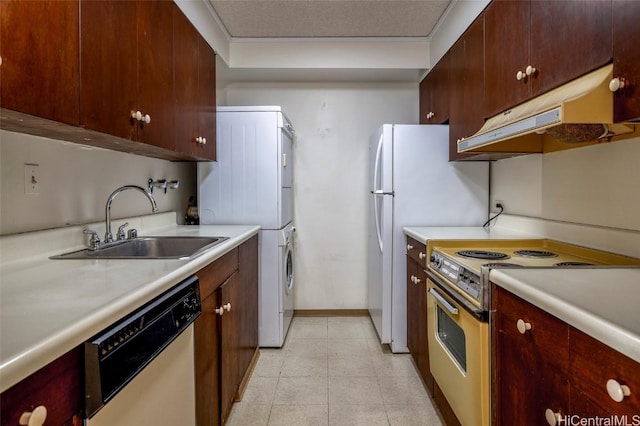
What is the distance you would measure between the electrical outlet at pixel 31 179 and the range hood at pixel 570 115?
6.07ft

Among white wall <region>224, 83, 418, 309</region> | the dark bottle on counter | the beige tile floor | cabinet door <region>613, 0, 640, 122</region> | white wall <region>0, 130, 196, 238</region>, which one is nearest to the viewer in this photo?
cabinet door <region>613, 0, 640, 122</region>

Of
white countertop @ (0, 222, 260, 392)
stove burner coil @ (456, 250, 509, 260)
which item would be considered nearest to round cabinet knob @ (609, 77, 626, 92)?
stove burner coil @ (456, 250, 509, 260)

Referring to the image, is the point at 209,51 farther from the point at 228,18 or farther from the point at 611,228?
the point at 611,228

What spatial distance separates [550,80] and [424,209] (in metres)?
1.29

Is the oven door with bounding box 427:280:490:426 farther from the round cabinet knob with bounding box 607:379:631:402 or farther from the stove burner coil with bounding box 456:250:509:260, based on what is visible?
the round cabinet knob with bounding box 607:379:631:402

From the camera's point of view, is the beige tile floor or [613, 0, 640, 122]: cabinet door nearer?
[613, 0, 640, 122]: cabinet door

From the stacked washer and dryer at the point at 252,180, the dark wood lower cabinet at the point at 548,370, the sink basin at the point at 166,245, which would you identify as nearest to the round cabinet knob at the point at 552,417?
the dark wood lower cabinet at the point at 548,370

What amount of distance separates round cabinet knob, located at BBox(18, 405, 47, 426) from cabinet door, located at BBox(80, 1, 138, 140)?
871 millimetres

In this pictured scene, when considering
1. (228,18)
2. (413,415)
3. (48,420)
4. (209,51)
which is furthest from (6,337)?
(228,18)

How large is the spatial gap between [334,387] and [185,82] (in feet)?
6.60

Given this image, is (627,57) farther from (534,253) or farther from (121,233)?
(121,233)

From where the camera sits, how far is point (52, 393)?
2.10 ft

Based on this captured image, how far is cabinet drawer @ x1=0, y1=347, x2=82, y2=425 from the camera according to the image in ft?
1.81

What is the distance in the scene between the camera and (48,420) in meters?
0.62
